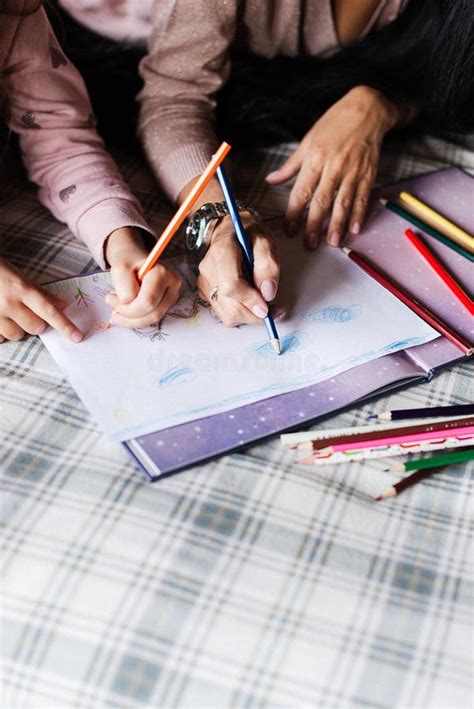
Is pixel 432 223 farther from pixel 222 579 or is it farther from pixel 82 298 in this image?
pixel 222 579

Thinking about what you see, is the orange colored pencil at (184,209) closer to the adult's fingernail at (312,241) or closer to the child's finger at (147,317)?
the child's finger at (147,317)

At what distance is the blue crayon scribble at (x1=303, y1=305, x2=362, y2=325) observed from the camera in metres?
0.71

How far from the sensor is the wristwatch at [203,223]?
0.76 metres

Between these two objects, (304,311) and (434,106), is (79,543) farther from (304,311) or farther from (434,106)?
(434,106)

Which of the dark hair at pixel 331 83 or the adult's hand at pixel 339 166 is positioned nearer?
the adult's hand at pixel 339 166

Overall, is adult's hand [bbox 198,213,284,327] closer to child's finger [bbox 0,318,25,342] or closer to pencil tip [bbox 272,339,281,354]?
pencil tip [bbox 272,339,281,354]

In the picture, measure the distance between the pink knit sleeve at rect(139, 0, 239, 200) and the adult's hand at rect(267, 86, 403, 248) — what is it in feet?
0.32

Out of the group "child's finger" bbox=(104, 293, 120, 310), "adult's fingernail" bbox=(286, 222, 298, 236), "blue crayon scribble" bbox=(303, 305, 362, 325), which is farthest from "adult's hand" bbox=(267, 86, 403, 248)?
"child's finger" bbox=(104, 293, 120, 310)

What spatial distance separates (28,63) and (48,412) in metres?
0.37

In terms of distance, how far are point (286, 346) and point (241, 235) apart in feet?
0.34

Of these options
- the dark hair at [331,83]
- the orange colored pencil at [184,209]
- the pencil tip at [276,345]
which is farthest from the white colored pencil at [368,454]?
the dark hair at [331,83]

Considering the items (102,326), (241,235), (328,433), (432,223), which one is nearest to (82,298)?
(102,326)

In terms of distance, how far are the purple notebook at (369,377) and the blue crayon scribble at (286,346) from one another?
0.04 meters

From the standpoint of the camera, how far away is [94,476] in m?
Result: 0.59
